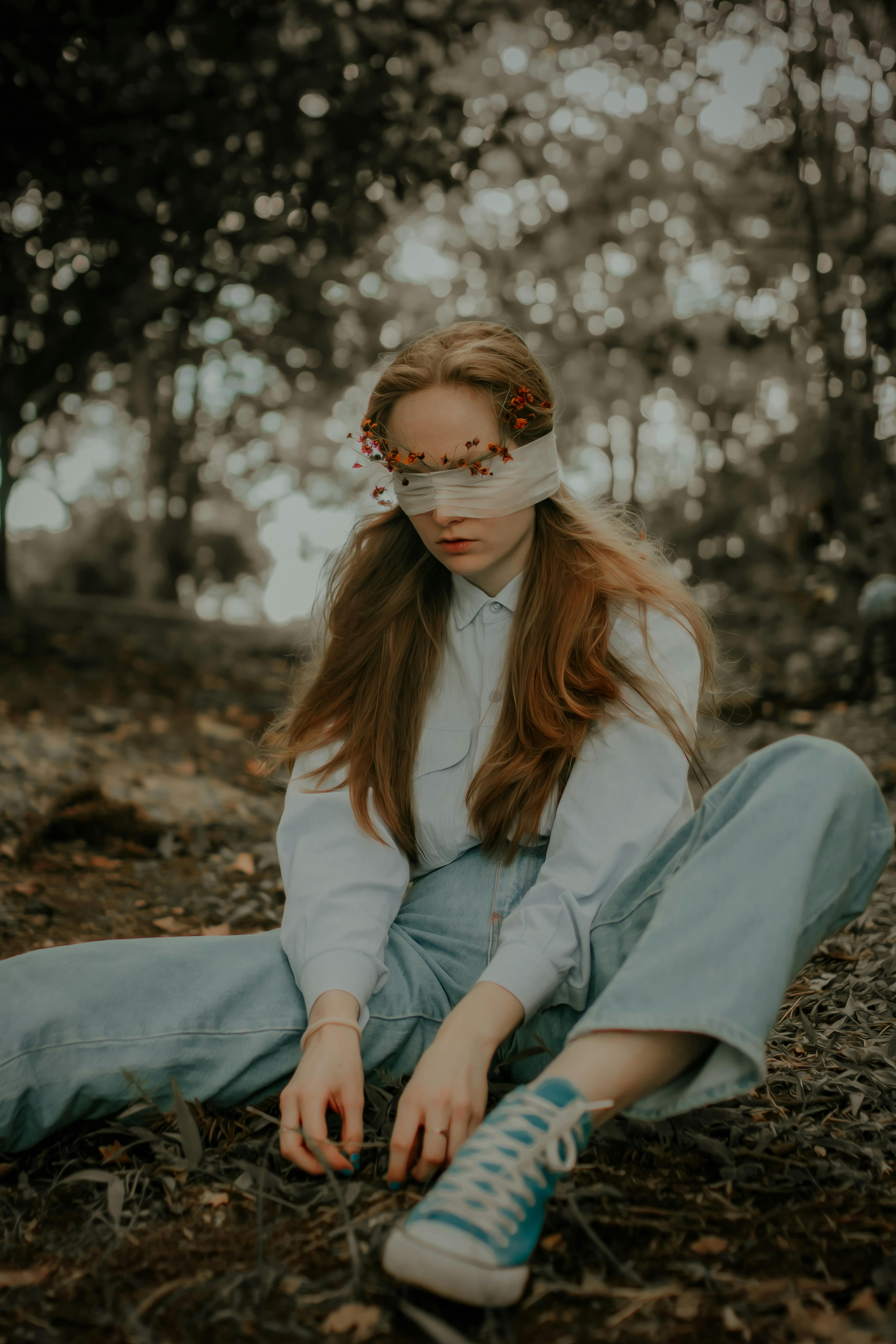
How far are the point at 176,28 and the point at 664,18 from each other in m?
3.12

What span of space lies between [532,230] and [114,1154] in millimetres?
14754

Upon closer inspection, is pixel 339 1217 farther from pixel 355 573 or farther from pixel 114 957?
pixel 355 573

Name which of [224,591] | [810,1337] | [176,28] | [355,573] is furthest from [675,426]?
[810,1337]

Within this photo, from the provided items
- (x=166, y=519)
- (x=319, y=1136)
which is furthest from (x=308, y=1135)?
(x=166, y=519)

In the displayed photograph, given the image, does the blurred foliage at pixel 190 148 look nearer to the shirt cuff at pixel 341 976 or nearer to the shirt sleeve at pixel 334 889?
the shirt sleeve at pixel 334 889

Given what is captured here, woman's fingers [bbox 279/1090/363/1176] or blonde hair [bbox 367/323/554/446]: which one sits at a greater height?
blonde hair [bbox 367/323/554/446]

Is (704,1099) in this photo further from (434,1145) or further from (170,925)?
(170,925)

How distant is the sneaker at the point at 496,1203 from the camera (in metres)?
1.42

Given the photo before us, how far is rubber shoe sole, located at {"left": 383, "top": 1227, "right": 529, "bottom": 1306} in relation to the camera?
141 cm

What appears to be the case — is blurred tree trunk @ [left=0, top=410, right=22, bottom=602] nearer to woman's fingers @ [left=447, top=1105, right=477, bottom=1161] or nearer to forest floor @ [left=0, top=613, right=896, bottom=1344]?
forest floor @ [left=0, top=613, right=896, bottom=1344]

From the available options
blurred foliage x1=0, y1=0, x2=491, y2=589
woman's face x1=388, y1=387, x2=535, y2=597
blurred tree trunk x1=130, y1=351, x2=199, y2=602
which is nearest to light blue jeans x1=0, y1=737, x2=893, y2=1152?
woman's face x1=388, y1=387, x2=535, y2=597

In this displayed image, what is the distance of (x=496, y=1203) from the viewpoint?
1.49 metres

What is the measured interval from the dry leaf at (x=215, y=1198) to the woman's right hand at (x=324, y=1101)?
0.43 feet

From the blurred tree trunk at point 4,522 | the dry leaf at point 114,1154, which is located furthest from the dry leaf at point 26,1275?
the blurred tree trunk at point 4,522
